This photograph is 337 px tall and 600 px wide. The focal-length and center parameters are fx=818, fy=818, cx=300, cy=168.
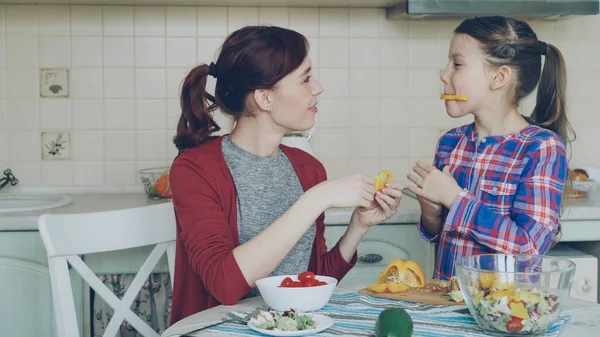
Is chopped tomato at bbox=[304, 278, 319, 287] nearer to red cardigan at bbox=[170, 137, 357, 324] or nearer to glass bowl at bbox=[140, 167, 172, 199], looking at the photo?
red cardigan at bbox=[170, 137, 357, 324]

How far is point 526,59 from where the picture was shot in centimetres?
192

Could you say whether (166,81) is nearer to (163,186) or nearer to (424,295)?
(163,186)

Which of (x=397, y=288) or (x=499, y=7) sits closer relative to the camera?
(x=397, y=288)

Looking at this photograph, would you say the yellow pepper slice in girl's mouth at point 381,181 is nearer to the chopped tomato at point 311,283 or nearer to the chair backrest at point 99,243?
the chopped tomato at point 311,283

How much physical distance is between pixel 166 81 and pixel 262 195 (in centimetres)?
119

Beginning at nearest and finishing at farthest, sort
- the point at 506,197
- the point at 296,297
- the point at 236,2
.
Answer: the point at 296,297 → the point at 506,197 → the point at 236,2

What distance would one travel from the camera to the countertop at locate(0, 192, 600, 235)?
7.59 ft

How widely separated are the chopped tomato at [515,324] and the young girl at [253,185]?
431mm

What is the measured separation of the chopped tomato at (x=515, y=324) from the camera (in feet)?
4.25

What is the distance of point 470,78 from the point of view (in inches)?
74.2

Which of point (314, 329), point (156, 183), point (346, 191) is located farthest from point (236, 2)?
point (314, 329)

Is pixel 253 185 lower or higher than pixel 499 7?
lower

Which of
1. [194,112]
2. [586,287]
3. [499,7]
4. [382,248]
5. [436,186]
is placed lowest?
[586,287]

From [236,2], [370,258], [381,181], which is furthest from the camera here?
[236,2]
